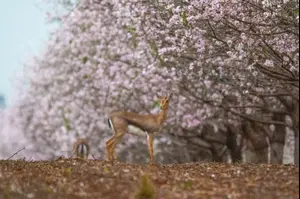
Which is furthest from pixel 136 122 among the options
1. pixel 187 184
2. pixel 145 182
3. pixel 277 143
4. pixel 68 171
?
pixel 277 143

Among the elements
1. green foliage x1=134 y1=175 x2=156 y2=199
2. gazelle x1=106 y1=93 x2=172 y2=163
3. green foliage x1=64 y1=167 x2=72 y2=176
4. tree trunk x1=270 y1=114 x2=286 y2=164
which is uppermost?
tree trunk x1=270 y1=114 x2=286 y2=164

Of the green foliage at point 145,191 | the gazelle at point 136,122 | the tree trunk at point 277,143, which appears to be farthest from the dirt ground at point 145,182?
the tree trunk at point 277,143

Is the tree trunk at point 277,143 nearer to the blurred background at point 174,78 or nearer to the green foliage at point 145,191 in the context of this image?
the blurred background at point 174,78

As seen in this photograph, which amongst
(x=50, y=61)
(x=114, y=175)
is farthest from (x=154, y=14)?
(x=50, y=61)

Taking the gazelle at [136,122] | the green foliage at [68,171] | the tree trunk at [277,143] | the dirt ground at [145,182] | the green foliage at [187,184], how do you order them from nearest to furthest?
the dirt ground at [145,182]
the green foliage at [187,184]
the green foliage at [68,171]
the gazelle at [136,122]
the tree trunk at [277,143]

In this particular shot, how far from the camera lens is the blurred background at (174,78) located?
1781 cm

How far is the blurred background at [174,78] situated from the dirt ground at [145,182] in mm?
3428

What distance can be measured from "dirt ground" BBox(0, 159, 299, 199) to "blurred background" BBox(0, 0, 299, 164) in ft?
11.2

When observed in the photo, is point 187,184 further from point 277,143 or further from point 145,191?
point 277,143

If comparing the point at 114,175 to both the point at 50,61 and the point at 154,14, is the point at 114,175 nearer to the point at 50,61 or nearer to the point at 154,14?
the point at 154,14

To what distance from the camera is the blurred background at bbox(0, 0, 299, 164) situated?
58.4 ft

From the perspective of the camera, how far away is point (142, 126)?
1820 centimetres

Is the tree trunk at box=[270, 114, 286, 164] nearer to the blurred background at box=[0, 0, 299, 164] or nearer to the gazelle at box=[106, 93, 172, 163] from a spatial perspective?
the blurred background at box=[0, 0, 299, 164]

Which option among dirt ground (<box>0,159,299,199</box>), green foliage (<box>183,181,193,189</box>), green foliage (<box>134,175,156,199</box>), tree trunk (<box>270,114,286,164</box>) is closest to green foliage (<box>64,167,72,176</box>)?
dirt ground (<box>0,159,299,199</box>)
